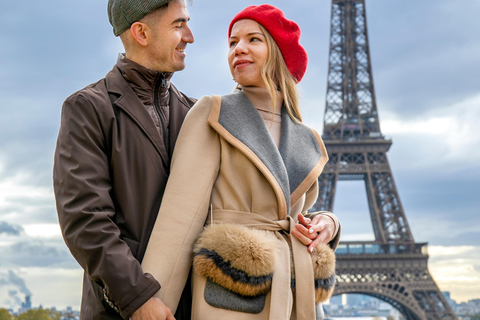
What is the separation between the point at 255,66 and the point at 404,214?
28219 millimetres

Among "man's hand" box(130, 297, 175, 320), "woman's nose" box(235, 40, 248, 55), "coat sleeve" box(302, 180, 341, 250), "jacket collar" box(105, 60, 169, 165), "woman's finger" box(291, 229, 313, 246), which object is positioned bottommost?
"man's hand" box(130, 297, 175, 320)

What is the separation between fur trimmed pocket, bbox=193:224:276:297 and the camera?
2.78 meters

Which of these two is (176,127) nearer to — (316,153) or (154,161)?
(154,161)

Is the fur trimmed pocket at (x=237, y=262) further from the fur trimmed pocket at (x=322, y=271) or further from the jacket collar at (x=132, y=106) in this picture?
the jacket collar at (x=132, y=106)

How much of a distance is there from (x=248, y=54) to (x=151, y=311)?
1.39 m

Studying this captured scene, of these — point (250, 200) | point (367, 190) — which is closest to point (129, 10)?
point (250, 200)

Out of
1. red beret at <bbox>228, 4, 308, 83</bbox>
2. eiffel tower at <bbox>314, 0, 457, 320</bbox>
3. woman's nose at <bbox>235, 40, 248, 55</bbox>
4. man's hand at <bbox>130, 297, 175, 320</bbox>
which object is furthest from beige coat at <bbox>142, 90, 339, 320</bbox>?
eiffel tower at <bbox>314, 0, 457, 320</bbox>

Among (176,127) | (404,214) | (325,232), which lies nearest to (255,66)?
(176,127)

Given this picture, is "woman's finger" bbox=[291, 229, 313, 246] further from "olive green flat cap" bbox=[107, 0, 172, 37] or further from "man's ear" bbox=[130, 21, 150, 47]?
"olive green flat cap" bbox=[107, 0, 172, 37]

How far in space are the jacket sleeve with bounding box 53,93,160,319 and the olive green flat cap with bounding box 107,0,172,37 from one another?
51cm

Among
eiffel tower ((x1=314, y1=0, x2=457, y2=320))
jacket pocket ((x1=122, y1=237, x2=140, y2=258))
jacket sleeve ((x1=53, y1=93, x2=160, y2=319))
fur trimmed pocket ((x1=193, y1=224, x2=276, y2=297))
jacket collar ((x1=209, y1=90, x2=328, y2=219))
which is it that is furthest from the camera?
eiffel tower ((x1=314, y1=0, x2=457, y2=320))

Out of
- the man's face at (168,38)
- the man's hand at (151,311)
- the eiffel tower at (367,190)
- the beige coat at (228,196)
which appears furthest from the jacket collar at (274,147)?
the eiffel tower at (367,190)

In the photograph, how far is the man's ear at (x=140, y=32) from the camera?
10.4 ft

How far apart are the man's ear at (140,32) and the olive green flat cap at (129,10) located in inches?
1.2
